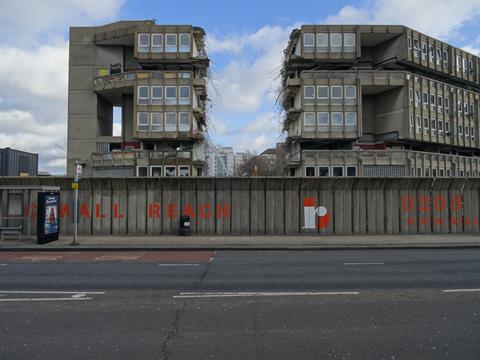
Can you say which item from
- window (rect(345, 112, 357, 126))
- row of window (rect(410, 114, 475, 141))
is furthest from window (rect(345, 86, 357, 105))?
row of window (rect(410, 114, 475, 141))

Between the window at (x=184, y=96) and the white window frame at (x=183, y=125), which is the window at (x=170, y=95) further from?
the white window frame at (x=183, y=125)

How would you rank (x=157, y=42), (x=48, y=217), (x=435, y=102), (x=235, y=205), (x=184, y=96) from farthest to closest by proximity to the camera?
(x=435, y=102)
(x=157, y=42)
(x=184, y=96)
(x=235, y=205)
(x=48, y=217)

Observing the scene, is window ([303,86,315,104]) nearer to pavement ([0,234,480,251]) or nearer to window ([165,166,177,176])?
window ([165,166,177,176])

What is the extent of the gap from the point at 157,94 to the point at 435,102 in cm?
3407

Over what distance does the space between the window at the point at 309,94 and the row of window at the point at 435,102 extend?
1146 centimetres

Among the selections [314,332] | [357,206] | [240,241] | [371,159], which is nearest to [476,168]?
[371,159]

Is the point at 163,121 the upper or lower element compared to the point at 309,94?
lower

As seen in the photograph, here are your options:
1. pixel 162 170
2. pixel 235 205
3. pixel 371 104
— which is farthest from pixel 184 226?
pixel 371 104

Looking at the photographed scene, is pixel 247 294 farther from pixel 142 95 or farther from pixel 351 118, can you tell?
pixel 142 95

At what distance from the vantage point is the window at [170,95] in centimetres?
4991

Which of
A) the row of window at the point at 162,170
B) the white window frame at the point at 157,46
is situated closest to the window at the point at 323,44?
the white window frame at the point at 157,46

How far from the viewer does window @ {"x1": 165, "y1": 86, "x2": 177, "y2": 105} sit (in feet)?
164

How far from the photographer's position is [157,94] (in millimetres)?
50094

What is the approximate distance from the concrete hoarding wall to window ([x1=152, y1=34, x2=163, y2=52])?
118 feet
